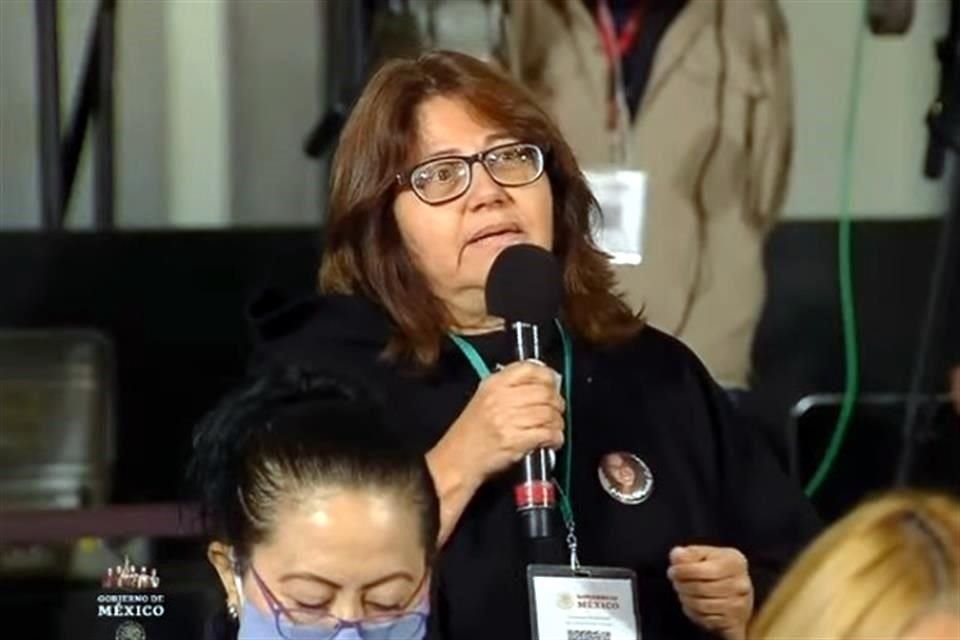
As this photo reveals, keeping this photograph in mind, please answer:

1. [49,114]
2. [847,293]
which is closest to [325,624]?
[49,114]

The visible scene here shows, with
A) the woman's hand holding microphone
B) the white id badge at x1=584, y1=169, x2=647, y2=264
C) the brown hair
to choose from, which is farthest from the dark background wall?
the woman's hand holding microphone

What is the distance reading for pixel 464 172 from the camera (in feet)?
6.46

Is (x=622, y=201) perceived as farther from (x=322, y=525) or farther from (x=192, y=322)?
(x=322, y=525)

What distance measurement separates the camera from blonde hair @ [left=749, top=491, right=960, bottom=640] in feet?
4.51

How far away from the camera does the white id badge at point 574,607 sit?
1.81 m

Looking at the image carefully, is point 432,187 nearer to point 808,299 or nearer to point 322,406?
point 322,406

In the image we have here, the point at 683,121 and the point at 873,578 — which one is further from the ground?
the point at 683,121

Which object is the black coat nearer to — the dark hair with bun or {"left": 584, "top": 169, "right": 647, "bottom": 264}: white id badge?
the dark hair with bun

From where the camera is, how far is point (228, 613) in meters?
1.53

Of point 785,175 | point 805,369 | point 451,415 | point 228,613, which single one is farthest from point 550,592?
point 805,369

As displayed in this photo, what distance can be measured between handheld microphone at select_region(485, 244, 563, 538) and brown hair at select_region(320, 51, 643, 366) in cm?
20

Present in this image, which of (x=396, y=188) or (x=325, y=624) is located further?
(x=396, y=188)

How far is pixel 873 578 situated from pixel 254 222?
2.82 metres

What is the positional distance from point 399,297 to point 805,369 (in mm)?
2038
